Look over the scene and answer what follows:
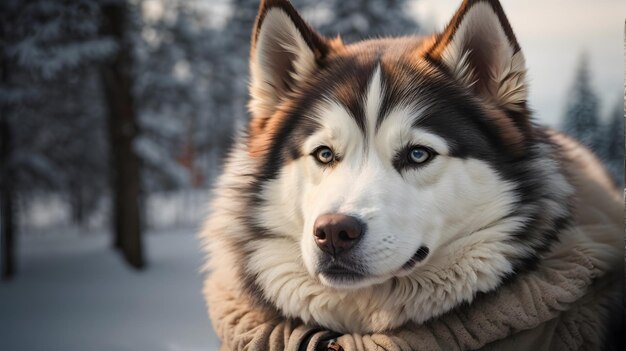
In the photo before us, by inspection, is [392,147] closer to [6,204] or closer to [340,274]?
[340,274]

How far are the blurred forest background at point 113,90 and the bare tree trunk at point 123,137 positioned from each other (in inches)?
0.8

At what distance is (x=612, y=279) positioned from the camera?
229 cm

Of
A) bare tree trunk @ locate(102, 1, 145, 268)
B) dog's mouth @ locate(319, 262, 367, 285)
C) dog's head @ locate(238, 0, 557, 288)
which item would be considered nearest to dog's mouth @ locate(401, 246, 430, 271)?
dog's head @ locate(238, 0, 557, 288)

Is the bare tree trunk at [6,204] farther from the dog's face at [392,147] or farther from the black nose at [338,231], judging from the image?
the black nose at [338,231]

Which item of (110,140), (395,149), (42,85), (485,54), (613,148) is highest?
(485,54)

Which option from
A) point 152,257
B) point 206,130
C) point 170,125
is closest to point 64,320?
point 152,257

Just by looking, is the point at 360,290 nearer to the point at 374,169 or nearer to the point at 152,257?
the point at 374,169

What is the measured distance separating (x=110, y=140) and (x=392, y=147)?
926cm

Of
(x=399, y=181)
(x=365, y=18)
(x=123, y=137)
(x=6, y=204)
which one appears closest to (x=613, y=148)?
(x=399, y=181)

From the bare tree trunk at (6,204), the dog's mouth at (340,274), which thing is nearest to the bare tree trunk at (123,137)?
the bare tree trunk at (6,204)

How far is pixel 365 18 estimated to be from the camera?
922 centimetres

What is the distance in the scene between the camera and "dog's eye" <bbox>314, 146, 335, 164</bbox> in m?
2.25

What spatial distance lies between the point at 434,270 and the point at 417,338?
293mm

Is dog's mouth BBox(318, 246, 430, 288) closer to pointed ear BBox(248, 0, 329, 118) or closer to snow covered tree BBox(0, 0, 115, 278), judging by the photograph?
pointed ear BBox(248, 0, 329, 118)
